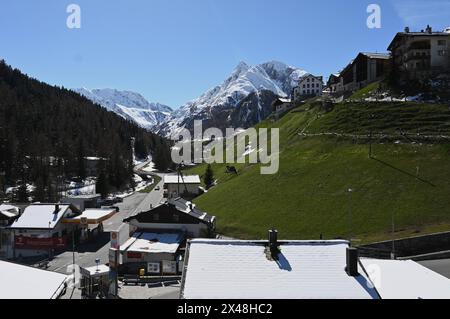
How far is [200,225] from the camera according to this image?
5522 cm

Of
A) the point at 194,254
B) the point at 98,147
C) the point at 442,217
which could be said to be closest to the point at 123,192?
the point at 98,147

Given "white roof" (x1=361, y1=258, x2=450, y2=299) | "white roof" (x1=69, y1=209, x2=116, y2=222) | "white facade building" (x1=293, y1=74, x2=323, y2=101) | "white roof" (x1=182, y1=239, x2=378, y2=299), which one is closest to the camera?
"white roof" (x1=182, y1=239, x2=378, y2=299)

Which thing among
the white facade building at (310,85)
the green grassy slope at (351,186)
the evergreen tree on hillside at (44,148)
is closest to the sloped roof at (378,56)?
the green grassy slope at (351,186)

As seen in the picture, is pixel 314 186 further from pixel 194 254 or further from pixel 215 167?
pixel 215 167

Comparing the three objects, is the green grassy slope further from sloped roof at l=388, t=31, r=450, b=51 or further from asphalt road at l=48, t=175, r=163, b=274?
sloped roof at l=388, t=31, r=450, b=51

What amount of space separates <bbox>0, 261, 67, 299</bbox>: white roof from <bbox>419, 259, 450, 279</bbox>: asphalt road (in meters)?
30.7

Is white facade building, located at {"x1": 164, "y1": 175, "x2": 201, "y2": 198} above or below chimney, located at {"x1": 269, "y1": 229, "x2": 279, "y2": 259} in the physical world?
below

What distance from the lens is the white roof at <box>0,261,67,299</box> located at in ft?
80.2

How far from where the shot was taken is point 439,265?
1582 inches


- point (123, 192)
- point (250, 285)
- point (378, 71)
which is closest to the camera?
point (250, 285)

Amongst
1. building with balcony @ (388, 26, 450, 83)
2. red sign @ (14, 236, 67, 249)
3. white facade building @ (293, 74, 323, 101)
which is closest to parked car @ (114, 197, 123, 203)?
red sign @ (14, 236, 67, 249)

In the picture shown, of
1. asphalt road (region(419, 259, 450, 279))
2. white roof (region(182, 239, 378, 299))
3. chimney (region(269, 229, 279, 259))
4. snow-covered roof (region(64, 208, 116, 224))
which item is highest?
chimney (region(269, 229, 279, 259))

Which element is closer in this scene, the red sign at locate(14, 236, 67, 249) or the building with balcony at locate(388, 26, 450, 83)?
the red sign at locate(14, 236, 67, 249)
